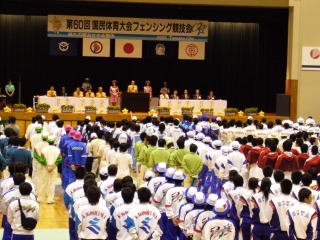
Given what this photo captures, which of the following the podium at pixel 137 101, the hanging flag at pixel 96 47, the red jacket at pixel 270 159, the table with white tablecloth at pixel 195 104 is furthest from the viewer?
the hanging flag at pixel 96 47

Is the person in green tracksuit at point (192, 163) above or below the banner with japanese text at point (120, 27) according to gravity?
below

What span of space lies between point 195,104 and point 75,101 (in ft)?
18.1

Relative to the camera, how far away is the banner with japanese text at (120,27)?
3350 centimetres

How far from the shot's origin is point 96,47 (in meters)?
34.3

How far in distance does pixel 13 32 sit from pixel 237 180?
89.0 feet

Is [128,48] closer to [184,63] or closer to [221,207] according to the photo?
[184,63]

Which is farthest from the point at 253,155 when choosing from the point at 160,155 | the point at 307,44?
the point at 307,44

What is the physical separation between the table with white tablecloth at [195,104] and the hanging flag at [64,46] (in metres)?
6.08

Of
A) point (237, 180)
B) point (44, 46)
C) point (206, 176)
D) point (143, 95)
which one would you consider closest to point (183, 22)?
point (143, 95)

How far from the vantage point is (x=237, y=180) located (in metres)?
11.1

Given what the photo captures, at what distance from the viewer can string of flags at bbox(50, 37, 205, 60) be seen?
112 ft

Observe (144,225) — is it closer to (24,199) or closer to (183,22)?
(24,199)

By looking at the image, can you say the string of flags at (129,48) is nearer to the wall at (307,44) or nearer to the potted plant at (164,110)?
the wall at (307,44)

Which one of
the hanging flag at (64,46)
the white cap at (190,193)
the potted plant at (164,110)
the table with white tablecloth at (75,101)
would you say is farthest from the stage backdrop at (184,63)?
the white cap at (190,193)
